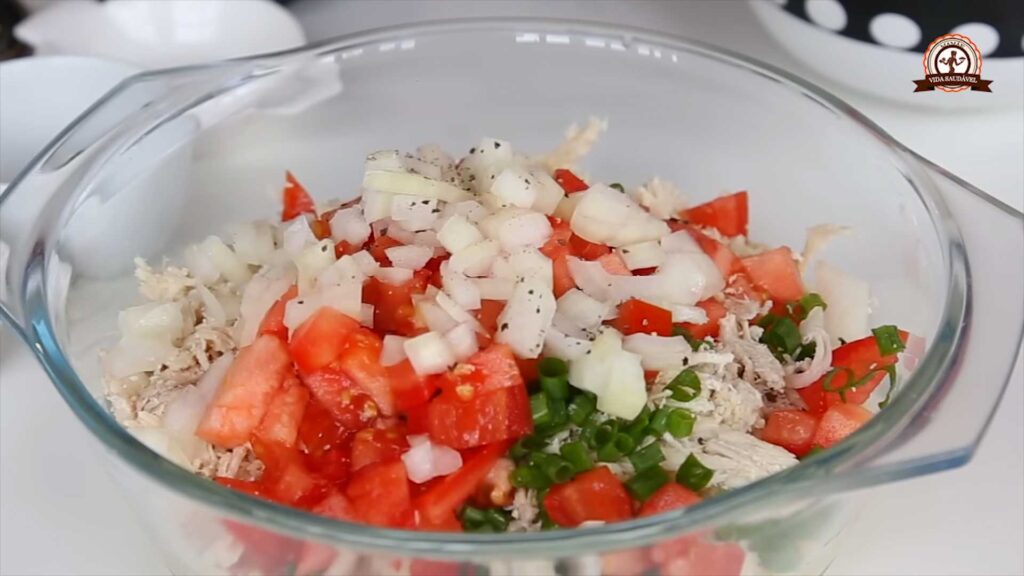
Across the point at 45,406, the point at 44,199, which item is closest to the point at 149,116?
the point at 44,199

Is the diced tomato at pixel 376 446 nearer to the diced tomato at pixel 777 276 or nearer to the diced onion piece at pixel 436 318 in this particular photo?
the diced onion piece at pixel 436 318

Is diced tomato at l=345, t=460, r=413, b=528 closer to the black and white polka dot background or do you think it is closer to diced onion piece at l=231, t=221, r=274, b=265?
diced onion piece at l=231, t=221, r=274, b=265

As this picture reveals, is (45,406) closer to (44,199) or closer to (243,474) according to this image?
(44,199)

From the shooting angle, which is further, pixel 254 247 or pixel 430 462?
pixel 254 247

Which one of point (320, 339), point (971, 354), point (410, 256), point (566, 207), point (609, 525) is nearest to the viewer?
point (609, 525)

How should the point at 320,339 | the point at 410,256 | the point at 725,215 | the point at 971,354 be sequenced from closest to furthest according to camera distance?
1. the point at 971,354
2. the point at 320,339
3. the point at 410,256
4. the point at 725,215

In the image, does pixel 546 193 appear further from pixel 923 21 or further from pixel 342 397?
pixel 923 21

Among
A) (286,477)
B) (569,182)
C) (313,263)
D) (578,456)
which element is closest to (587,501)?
(578,456)

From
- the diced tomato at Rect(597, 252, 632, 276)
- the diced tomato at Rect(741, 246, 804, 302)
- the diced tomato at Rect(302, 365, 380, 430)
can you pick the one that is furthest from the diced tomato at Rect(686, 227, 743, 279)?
the diced tomato at Rect(302, 365, 380, 430)
